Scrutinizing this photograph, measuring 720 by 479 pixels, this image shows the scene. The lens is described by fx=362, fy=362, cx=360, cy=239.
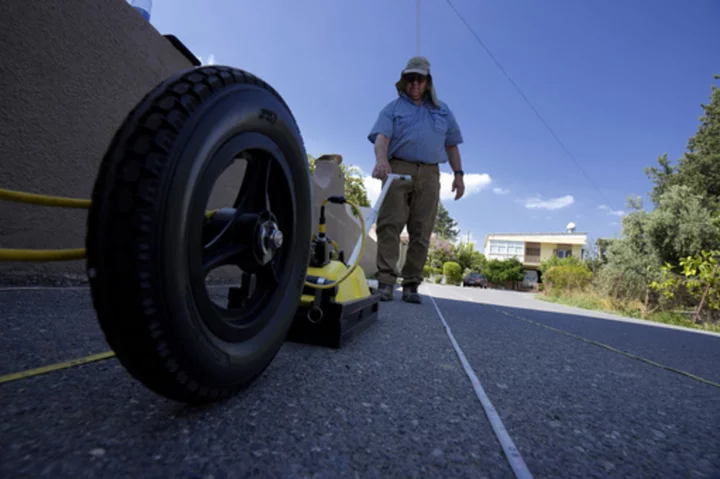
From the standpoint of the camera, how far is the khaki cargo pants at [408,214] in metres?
3.43

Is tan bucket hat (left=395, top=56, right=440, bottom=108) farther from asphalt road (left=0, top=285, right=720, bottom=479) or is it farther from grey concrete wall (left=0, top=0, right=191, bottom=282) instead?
asphalt road (left=0, top=285, right=720, bottom=479)

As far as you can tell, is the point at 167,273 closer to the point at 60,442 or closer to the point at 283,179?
the point at 60,442

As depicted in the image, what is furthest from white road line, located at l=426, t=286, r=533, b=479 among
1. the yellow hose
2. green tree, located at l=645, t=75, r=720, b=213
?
green tree, located at l=645, t=75, r=720, b=213

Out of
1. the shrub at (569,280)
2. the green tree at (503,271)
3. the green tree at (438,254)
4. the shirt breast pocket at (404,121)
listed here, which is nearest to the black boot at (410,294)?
the shirt breast pocket at (404,121)

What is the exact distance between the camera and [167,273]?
0.59 metres

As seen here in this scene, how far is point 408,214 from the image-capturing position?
11.7ft

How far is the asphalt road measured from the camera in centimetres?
60

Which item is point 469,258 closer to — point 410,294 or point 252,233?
point 410,294

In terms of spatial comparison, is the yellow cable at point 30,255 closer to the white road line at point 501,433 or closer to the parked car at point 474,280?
the white road line at point 501,433

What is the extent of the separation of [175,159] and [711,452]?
129cm

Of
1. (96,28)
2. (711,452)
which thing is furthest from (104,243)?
(96,28)

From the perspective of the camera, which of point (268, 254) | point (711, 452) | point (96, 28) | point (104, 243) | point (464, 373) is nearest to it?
point (104, 243)

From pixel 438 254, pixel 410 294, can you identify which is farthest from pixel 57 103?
pixel 438 254

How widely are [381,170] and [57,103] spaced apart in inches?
87.2
